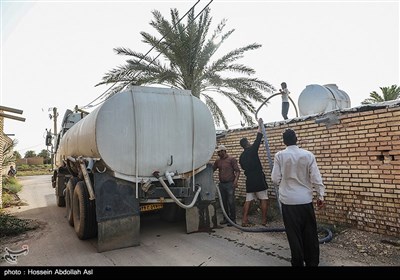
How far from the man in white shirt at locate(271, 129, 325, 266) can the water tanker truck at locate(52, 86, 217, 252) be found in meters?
2.28

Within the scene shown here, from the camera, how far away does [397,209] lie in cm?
454

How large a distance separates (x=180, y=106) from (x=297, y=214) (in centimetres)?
309

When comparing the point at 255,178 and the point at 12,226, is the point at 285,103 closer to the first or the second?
the point at 255,178

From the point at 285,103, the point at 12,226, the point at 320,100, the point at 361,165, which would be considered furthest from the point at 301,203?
the point at 12,226

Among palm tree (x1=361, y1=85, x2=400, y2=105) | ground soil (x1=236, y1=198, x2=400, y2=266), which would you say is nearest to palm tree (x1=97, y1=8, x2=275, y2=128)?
ground soil (x1=236, y1=198, x2=400, y2=266)

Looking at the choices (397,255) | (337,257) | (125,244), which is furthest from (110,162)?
(397,255)

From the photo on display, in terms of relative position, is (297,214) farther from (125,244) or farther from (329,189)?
(125,244)

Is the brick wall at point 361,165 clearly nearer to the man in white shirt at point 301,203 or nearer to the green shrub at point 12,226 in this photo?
the man in white shirt at point 301,203

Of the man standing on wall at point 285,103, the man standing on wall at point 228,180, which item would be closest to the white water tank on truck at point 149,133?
the man standing on wall at point 228,180

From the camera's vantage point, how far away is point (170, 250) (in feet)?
15.2

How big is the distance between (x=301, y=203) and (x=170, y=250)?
2.40m

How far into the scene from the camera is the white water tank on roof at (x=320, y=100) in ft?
23.2

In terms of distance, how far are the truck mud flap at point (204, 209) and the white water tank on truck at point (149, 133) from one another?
308 millimetres

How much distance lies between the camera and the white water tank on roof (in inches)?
278
